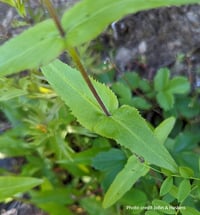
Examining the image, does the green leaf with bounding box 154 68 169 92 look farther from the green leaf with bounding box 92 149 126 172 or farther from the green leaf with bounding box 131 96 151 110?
the green leaf with bounding box 92 149 126 172

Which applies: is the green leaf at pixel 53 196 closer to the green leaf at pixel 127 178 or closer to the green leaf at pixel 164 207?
the green leaf at pixel 127 178

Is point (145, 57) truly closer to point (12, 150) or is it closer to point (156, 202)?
point (12, 150)

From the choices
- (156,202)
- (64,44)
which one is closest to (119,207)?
(156,202)

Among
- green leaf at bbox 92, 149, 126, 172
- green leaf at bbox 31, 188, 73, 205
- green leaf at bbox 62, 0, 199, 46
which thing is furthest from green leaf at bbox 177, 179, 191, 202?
green leaf at bbox 31, 188, 73, 205

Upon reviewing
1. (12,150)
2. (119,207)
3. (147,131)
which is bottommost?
(119,207)

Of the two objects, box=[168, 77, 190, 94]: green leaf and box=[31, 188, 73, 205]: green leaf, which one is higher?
box=[168, 77, 190, 94]: green leaf

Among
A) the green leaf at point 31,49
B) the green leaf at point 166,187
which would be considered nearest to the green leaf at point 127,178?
the green leaf at point 166,187
